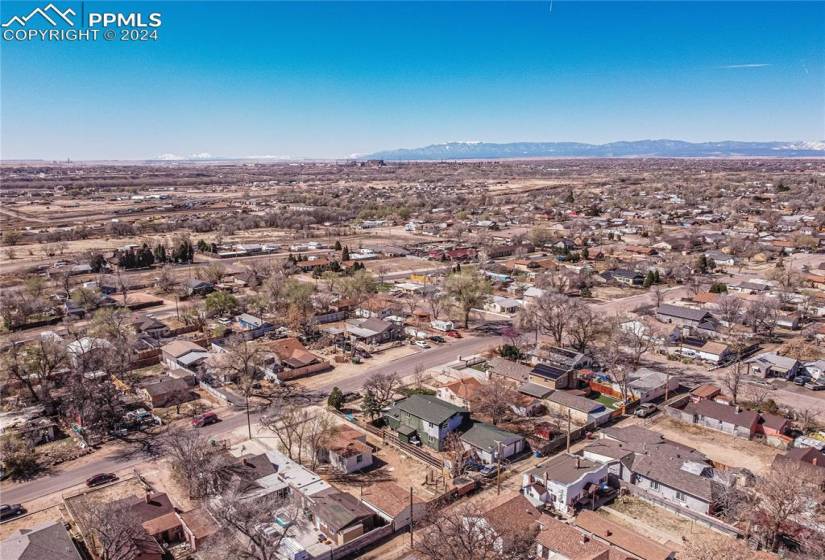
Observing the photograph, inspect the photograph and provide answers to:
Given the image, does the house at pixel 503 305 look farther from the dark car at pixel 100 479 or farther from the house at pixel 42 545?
the house at pixel 42 545

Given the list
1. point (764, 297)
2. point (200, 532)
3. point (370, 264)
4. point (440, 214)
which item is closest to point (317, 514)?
point (200, 532)

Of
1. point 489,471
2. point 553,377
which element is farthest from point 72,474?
point 553,377

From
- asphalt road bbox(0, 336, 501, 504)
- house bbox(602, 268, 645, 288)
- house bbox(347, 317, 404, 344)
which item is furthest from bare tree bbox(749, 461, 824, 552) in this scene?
house bbox(602, 268, 645, 288)

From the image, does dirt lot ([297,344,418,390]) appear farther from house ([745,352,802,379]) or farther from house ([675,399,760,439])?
house ([745,352,802,379])

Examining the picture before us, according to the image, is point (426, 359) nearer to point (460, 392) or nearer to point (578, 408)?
point (460, 392)

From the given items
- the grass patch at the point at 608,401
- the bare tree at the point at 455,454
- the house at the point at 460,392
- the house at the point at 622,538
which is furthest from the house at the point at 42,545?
the grass patch at the point at 608,401

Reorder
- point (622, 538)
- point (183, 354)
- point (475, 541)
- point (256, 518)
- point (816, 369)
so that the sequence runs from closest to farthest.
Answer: point (475, 541) → point (256, 518) → point (622, 538) → point (816, 369) → point (183, 354)
